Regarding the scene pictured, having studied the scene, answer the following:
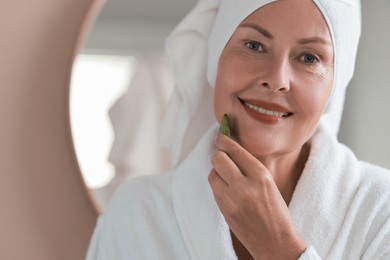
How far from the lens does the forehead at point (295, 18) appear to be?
46.5 inches

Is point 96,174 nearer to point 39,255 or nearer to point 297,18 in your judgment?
point 39,255

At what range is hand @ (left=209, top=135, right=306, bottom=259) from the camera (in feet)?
3.60

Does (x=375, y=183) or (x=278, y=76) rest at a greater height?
(x=278, y=76)

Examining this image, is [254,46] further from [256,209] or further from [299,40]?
[256,209]

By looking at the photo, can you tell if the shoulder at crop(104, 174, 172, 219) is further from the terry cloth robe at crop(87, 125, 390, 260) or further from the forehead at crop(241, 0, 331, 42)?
the forehead at crop(241, 0, 331, 42)

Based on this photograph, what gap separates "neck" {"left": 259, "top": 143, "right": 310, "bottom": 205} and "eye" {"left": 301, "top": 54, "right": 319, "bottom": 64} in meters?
0.20

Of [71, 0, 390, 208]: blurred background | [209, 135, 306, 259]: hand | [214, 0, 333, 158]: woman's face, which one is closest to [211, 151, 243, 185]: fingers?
[209, 135, 306, 259]: hand

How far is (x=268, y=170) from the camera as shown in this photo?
1271 mm

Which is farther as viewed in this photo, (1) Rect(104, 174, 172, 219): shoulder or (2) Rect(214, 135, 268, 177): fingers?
(1) Rect(104, 174, 172, 219): shoulder

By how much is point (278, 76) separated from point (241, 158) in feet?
0.54

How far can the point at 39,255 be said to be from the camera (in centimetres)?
153

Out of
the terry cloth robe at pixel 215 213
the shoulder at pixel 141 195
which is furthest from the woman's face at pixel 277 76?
the shoulder at pixel 141 195

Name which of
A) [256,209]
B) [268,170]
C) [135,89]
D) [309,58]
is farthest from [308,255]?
[135,89]

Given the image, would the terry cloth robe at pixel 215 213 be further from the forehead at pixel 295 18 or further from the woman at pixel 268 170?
the forehead at pixel 295 18
